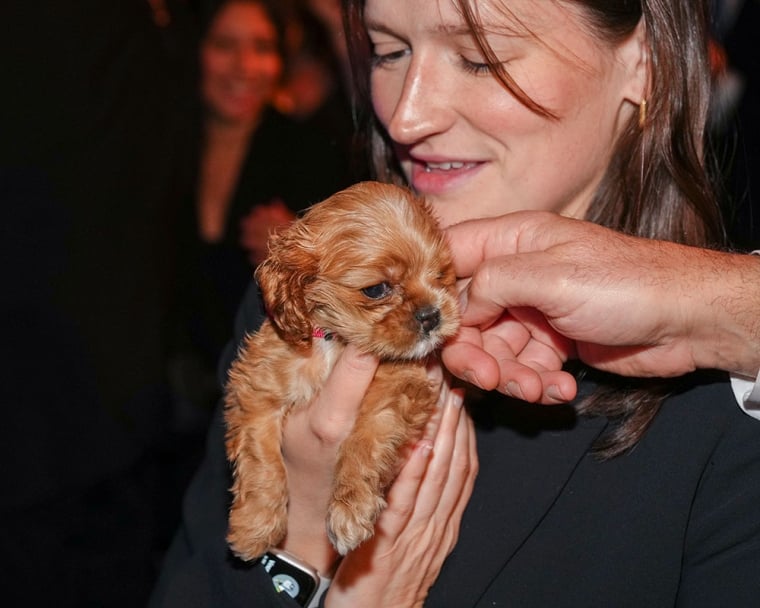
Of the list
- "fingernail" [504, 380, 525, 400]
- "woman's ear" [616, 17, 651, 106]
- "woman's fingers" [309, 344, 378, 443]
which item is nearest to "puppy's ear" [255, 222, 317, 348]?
"woman's fingers" [309, 344, 378, 443]

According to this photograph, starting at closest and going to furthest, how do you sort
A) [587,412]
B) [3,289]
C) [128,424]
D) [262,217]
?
[587,412]
[3,289]
[128,424]
[262,217]

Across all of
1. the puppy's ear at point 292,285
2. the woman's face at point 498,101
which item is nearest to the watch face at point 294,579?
the puppy's ear at point 292,285

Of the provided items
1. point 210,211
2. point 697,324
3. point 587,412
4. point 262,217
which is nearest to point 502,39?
point 697,324

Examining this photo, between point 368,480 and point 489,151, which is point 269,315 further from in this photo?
point 489,151

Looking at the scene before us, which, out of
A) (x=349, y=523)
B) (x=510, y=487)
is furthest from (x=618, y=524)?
(x=349, y=523)

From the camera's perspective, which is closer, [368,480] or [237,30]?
[368,480]

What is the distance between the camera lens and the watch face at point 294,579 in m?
2.35

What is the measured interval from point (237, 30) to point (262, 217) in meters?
1.55

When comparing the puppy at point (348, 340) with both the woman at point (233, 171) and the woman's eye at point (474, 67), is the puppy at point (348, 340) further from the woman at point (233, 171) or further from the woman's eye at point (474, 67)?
the woman at point (233, 171)

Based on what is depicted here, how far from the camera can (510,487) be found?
2.41 metres

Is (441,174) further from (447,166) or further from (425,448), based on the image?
(425,448)

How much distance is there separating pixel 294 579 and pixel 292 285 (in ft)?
2.79

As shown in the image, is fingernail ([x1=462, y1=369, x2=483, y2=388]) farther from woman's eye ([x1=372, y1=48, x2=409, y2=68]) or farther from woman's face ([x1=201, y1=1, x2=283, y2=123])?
woman's face ([x1=201, y1=1, x2=283, y2=123])

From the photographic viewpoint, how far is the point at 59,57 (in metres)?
3.76
